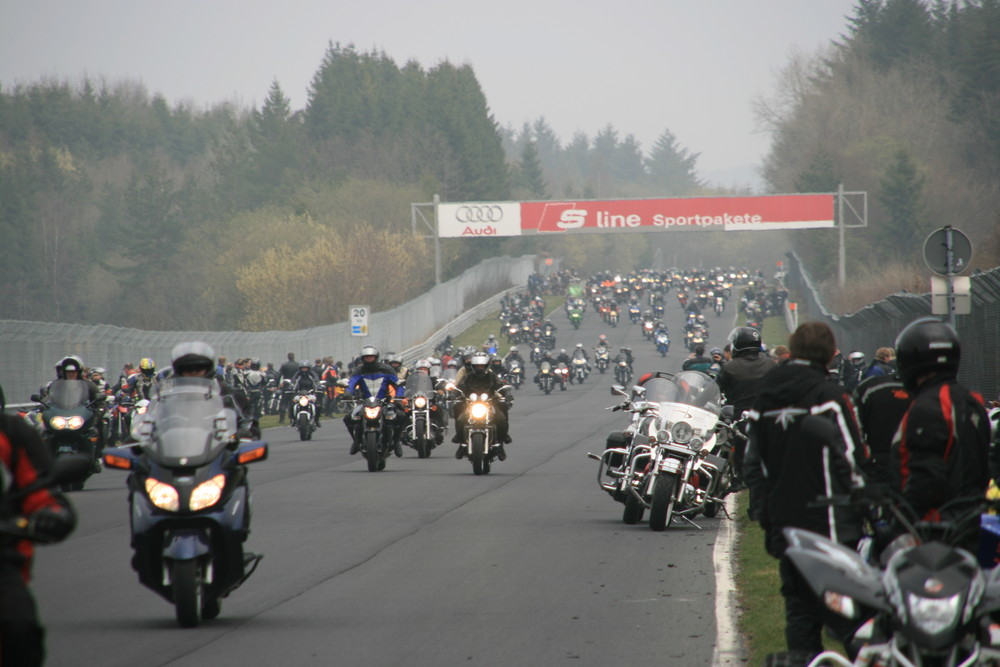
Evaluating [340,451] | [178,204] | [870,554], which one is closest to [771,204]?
[340,451]

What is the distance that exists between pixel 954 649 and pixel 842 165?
91.5 metres

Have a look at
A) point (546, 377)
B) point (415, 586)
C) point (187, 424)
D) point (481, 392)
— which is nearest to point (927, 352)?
point (187, 424)

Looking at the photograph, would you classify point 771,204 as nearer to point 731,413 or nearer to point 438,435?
point 438,435

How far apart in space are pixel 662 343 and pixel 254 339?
23022 millimetres

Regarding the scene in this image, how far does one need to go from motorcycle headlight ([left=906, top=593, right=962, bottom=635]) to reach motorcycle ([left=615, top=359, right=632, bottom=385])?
45.2 metres

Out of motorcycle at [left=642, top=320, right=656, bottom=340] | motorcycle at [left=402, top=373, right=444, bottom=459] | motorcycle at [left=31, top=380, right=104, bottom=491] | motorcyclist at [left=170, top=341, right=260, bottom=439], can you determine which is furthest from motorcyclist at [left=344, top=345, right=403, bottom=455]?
motorcycle at [left=642, top=320, right=656, bottom=340]

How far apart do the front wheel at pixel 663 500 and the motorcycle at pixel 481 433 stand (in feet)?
21.6

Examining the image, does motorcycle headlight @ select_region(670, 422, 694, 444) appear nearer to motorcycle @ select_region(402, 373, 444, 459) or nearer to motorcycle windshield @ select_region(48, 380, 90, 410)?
motorcycle windshield @ select_region(48, 380, 90, 410)

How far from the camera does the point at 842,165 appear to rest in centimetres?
9319

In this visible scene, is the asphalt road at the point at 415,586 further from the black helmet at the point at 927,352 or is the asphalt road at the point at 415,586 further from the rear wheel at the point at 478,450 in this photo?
the black helmet at the point at 927,352

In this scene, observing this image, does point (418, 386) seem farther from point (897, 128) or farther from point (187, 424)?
point (897, 128)

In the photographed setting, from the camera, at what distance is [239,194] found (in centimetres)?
12200

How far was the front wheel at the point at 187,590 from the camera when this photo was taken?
8.12m

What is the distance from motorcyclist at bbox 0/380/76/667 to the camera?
4.48 meters
